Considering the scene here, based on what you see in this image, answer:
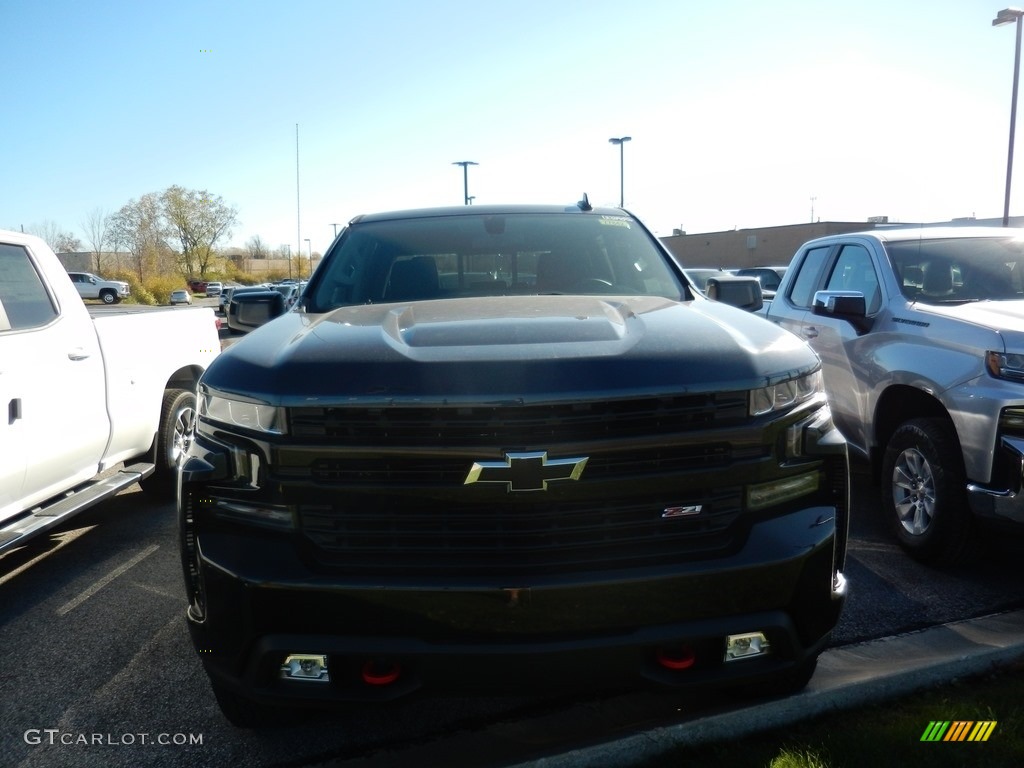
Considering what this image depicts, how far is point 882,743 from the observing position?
8.89 feet

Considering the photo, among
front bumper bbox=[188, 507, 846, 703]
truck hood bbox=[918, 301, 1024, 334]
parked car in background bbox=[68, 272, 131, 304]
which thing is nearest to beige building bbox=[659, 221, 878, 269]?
parked car in background bbox=[68, 272, 131, 304]

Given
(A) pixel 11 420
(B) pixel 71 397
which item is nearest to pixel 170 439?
(B) pixel 71 397

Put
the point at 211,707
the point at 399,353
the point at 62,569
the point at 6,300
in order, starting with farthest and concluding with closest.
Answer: the point at 62,569 < the point at 6,300 < the point at 211,707 < the point at 399,353

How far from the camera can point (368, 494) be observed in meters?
2.30

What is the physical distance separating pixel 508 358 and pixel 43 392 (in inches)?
119

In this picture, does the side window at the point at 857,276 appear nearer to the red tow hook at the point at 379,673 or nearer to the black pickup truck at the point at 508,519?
the black pickup truck at the point at 508,519

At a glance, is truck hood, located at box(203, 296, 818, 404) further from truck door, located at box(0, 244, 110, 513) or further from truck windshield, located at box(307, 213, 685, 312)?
truck door, located at box(0, 244, 110, 513)

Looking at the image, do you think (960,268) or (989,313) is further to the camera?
(960,268)

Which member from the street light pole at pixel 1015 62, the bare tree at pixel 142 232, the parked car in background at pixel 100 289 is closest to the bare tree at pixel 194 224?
the bare tree at pixel 142 232

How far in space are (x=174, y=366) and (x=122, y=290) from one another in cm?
4712

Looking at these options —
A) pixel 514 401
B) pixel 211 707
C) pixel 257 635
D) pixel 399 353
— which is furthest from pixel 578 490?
pixel 211 707

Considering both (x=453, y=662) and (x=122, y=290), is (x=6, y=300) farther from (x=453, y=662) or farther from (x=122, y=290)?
(x=122, y=290)

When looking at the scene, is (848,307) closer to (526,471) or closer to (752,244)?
(526,471)

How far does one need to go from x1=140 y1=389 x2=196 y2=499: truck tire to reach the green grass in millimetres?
4208
